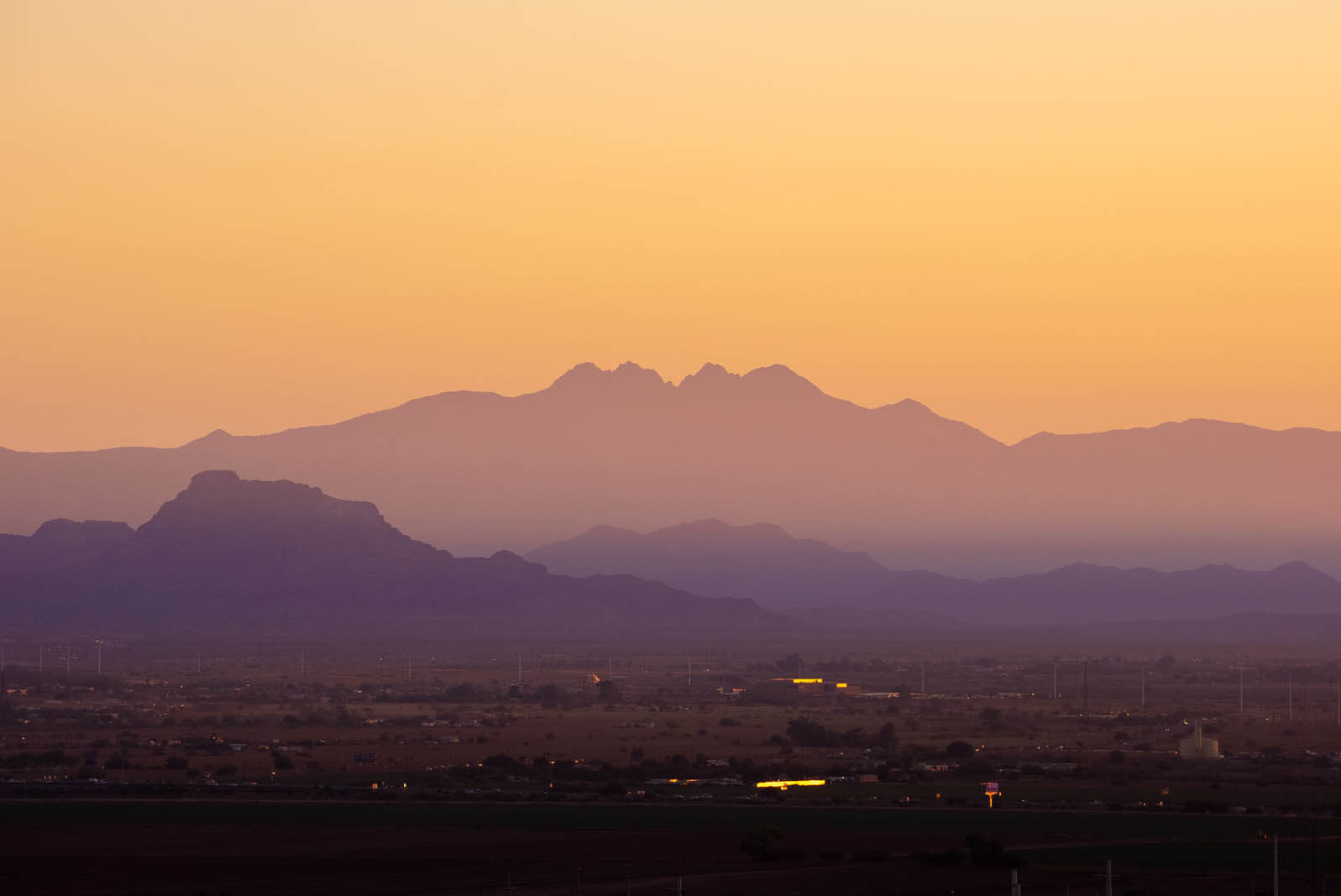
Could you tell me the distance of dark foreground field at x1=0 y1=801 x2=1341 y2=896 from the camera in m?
73.3

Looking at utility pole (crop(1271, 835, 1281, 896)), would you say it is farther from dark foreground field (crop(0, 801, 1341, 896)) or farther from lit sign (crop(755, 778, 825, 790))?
lit sign (crop(755, 778, 825, 790))

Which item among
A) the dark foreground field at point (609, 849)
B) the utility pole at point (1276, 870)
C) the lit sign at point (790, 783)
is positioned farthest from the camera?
the lit sign at point (790, 783)

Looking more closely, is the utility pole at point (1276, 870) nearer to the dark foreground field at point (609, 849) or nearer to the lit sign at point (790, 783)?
the dark foreground field at point (609, 849)

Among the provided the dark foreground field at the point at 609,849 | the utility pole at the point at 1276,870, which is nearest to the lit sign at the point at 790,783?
the dark foreground field at the point at 609,849

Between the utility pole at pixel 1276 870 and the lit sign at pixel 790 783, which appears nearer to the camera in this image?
the utility pole at pixel 1276 870

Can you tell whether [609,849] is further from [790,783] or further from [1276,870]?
[1276,870]

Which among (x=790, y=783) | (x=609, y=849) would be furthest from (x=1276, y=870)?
(x=790, y=783)

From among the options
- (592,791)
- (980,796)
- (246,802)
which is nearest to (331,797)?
(246,802)

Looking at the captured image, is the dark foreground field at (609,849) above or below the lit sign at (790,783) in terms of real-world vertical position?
below

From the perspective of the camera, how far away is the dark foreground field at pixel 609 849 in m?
73.3

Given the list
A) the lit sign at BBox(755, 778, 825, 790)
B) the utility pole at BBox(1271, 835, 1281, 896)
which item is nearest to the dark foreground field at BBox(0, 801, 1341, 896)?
the utility pole at BBox(1271, 835, 1281, 896)

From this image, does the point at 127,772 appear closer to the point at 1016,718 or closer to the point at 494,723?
the point at 494,723

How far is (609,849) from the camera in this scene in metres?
82.7

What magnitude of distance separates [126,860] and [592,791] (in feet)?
101
